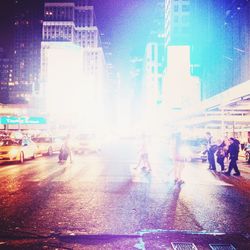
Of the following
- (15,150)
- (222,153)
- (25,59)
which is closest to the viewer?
(222,153)

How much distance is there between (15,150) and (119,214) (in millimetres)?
14566

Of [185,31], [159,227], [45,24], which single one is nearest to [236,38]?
[185,31]

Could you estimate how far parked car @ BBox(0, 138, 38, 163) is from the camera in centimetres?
2055

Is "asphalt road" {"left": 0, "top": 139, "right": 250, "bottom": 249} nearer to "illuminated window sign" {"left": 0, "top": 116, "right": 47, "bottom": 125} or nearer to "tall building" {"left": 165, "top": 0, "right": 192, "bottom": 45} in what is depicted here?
"illuminated window sign" {"left": 0, "top": 116, "right": 47, "bottom": 125}

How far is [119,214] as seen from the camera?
7.79 m

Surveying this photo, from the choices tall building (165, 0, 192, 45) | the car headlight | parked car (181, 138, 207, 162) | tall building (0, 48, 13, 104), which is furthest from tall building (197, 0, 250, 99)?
tall building (0, 48, 13, 104)

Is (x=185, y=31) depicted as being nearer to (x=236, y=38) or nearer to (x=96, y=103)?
(x=236, y=38)

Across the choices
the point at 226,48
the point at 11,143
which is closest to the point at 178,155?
the point at 11,143

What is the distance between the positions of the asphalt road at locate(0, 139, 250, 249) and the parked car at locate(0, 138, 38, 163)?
25.8 feet

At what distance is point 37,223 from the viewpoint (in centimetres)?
690

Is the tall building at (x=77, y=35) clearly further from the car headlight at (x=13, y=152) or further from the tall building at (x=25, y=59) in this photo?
the car headlight at (x=13, y=152)

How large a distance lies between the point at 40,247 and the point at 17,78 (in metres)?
181

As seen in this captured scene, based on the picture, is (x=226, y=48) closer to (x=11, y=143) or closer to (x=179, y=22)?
(x=179, y=22)

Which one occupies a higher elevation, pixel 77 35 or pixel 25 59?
pixel 77 35
